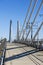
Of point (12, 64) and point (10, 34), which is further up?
point (10, 34)

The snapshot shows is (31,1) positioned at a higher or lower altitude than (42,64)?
higher

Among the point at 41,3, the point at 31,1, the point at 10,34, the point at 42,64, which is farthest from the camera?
the point at 10,34

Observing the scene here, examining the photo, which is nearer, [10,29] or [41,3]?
[41,3]

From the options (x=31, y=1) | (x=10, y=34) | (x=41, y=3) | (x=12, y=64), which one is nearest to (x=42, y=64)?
(x=12, y=64)

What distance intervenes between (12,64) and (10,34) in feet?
375

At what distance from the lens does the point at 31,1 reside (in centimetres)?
3466

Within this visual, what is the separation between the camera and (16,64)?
14492 mm

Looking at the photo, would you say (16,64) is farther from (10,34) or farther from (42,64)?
(10,34)

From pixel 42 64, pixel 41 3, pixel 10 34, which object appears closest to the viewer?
pixel 42 64

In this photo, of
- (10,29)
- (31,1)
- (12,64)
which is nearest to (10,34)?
(10,29)

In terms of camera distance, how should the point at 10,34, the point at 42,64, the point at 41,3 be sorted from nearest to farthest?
1. the point at 42,64
2. the point at 41,3
3. the point at 10,34

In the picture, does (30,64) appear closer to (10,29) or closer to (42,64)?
(42,64)

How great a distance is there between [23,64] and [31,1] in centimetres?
2129

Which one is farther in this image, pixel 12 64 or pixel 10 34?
pixel 10 34
